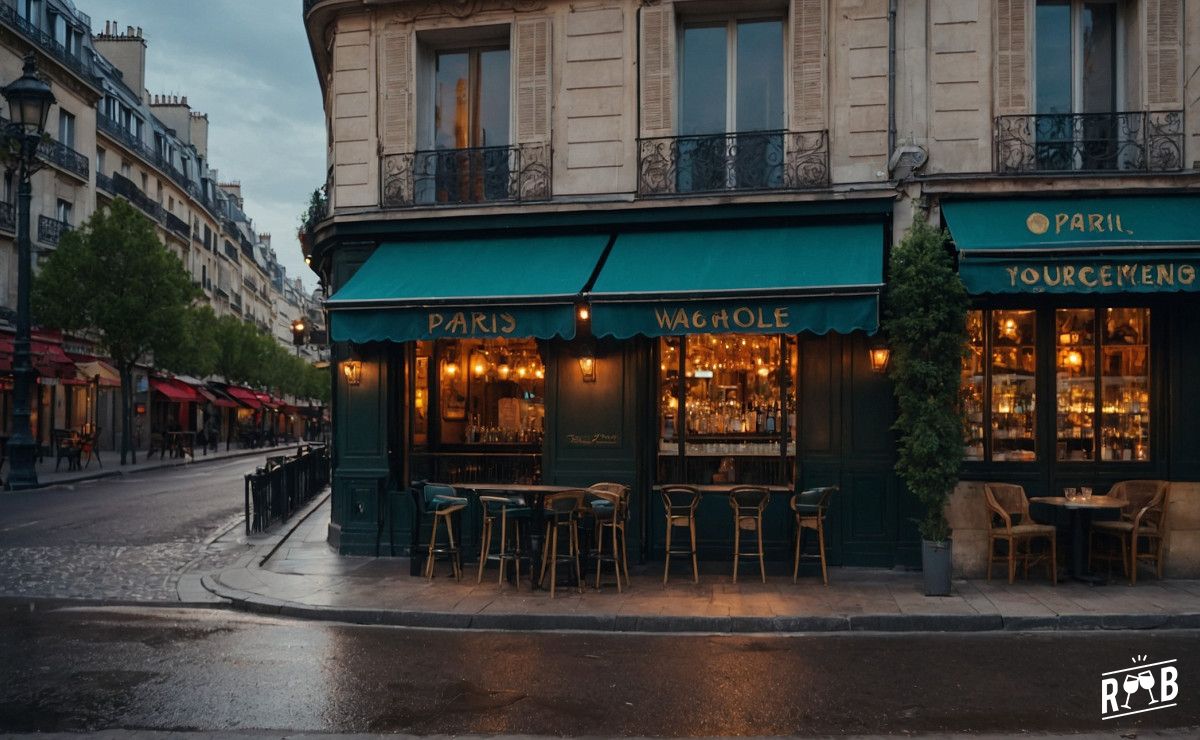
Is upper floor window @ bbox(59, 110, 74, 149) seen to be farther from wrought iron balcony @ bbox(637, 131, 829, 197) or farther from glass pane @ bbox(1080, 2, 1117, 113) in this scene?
glass pane @ bbox(1080, 2, 1117, 113)

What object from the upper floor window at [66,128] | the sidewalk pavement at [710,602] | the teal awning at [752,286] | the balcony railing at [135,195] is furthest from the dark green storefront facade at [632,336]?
the balcony railing at [135,195]

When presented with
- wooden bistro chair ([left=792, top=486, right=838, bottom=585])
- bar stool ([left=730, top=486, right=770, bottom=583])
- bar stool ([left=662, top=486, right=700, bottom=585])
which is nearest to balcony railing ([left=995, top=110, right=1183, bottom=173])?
wooden bistro chair ([left=792, top=486, right=838, bottom=585])

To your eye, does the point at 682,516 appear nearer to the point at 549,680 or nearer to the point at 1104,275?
the point at 549,680

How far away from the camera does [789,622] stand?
8.34 meters

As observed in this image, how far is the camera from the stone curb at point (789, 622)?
8273mm

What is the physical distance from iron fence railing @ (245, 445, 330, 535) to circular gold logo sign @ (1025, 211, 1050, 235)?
400 inches

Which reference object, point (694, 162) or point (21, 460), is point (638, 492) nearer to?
point (694, 162)

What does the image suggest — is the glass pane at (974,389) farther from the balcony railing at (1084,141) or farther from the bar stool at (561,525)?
the bar stool at (561,525)

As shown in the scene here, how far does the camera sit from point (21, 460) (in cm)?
2047

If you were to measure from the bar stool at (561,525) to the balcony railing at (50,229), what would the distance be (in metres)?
28.9

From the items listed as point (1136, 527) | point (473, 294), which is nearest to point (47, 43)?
point (473, 294)

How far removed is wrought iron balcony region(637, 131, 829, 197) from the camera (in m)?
11.2

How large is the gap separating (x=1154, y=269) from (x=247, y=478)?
11249 millimetres

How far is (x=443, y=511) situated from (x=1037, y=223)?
6.96 m
